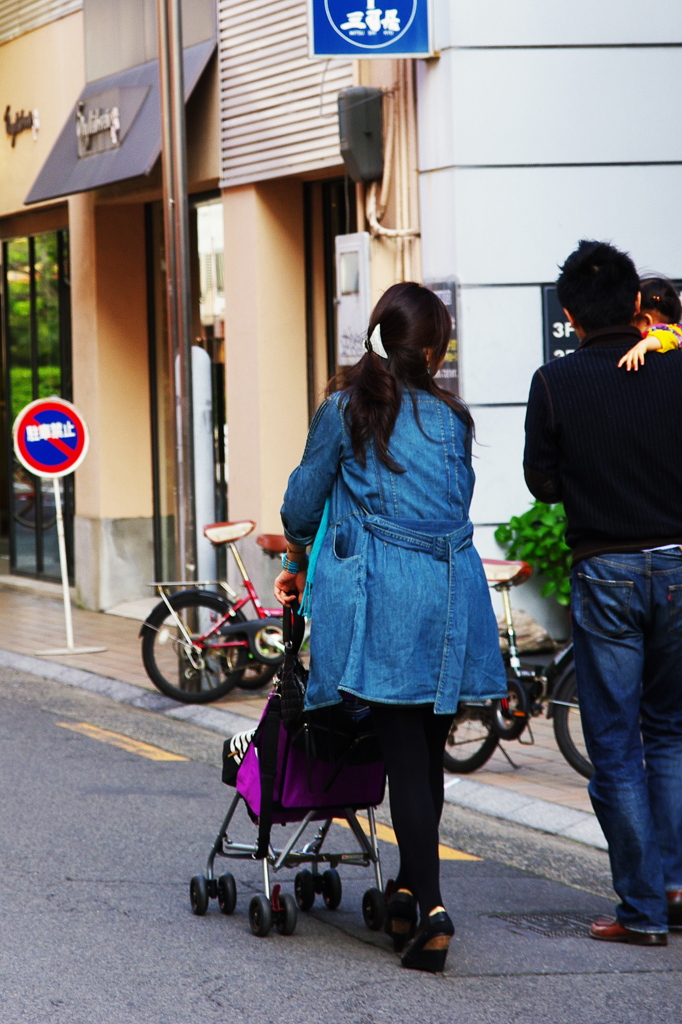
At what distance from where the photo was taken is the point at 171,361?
9.70m

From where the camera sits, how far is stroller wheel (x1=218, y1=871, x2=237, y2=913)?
479 cm

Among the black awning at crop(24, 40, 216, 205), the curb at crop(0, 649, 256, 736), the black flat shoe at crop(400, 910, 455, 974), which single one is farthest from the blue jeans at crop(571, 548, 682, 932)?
the black awning at crop(24, 40, 216, 205)

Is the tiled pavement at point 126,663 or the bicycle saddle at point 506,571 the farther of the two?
the bicycle saddle at point 506,571

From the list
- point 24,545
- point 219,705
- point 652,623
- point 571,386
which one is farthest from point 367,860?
point 24,545

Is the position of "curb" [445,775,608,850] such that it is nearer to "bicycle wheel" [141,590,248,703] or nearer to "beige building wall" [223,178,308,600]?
"bicycle wheel" [141,590,248,703]

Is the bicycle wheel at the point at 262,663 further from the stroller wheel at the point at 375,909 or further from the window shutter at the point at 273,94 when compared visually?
the stroller wheel at the point at 375,909

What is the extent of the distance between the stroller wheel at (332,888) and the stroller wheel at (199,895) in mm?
385

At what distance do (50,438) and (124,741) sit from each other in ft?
11.9

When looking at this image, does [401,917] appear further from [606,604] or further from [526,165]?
[526,165]

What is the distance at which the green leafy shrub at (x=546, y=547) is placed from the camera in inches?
370

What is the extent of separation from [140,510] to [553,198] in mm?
6184

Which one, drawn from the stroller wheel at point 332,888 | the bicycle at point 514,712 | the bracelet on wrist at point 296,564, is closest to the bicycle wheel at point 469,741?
the bicycle at point 514,712

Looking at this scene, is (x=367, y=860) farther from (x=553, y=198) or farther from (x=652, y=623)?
(x=553, y=198)

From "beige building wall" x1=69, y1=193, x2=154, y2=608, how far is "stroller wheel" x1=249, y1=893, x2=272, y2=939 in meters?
9.75
